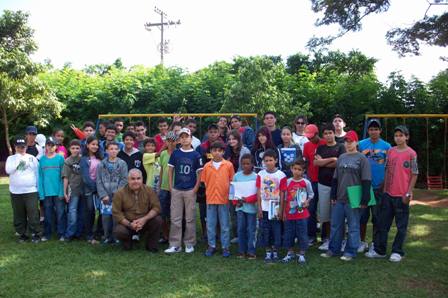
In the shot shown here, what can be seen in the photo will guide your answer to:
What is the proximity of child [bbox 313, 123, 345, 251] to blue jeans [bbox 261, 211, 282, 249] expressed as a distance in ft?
2.73

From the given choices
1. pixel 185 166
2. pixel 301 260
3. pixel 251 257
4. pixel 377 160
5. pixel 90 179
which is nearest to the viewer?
pixel 301 260

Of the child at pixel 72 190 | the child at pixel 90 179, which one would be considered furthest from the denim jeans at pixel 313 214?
the child at pixel 72 190

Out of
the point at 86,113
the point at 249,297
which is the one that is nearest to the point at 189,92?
the point at 86,113

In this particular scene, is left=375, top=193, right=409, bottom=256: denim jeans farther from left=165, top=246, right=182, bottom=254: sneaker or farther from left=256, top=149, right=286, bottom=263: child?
left=165, top=246, right=182, bottom=254: sneaker

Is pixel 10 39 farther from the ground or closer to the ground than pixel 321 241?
farther from the ground

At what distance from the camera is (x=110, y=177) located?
647cm

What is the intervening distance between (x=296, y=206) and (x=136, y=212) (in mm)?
2219

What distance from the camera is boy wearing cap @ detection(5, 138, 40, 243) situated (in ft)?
21.8

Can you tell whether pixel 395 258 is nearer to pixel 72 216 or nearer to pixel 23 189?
pixel 72 216

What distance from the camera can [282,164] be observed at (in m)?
6.18

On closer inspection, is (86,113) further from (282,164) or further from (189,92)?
(282,164)

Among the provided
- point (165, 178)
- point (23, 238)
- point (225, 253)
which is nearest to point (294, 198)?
point (225, 253)

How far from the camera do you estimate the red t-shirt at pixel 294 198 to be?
223 inches

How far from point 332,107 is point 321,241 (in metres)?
7.97
